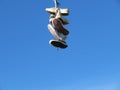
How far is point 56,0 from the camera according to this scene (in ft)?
40.4

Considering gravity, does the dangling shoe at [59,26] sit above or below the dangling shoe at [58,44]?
above

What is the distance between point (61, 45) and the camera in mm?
12344

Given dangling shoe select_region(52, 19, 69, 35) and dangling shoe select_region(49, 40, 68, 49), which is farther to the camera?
dangling shoe select_region(52, 19, 69, 35)

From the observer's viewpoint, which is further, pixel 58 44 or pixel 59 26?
pixel 59 26

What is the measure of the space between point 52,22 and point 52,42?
1.79 ft

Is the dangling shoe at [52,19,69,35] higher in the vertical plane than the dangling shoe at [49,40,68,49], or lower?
higher

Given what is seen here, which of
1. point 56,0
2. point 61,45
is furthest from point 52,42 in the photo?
point 56,0

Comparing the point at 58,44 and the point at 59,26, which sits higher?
the point at 59,26

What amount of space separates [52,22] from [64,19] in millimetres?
298

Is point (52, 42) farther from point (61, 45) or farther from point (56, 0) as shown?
point (56, 0)

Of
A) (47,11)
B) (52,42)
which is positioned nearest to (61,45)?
(52,42)

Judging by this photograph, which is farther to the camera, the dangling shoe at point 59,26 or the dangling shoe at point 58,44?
the dangling shoe at point 59,26

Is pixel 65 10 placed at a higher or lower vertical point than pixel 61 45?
higher

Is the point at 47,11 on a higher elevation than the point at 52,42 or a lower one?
higher
